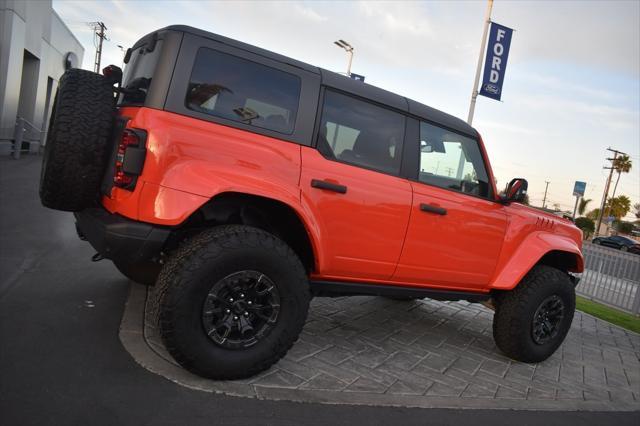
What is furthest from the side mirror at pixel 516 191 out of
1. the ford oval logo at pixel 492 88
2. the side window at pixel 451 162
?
the ford oval logo at pixel 492 88

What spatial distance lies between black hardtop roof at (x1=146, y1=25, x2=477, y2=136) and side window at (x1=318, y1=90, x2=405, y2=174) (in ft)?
0.23

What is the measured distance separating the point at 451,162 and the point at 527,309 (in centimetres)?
152

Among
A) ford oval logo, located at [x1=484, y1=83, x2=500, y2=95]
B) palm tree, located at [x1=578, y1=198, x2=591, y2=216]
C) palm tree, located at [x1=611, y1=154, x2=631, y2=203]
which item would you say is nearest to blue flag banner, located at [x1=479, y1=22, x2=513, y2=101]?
ford oval logo, located at [x1=484, y1=83, x2=500, y2=95]

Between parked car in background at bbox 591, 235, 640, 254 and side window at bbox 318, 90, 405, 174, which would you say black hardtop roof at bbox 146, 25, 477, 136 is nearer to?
side window at bbox 318, 90, 405, 174

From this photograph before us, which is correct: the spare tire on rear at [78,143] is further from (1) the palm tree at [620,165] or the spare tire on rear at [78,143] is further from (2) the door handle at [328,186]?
(1) the palm tree at [620,165]

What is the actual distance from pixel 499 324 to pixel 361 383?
174cm

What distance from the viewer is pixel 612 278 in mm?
8930

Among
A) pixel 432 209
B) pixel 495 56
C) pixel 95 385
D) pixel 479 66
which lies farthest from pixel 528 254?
pixel 479 66

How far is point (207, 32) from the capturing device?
2.98 m

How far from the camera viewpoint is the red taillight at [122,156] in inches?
108

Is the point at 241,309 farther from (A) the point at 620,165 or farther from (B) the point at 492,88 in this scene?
(A) the point at 620,165

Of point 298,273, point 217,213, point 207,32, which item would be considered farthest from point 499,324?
point 207,32

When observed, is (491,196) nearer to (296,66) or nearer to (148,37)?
(296,66)

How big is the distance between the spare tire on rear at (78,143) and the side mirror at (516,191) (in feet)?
10.9
